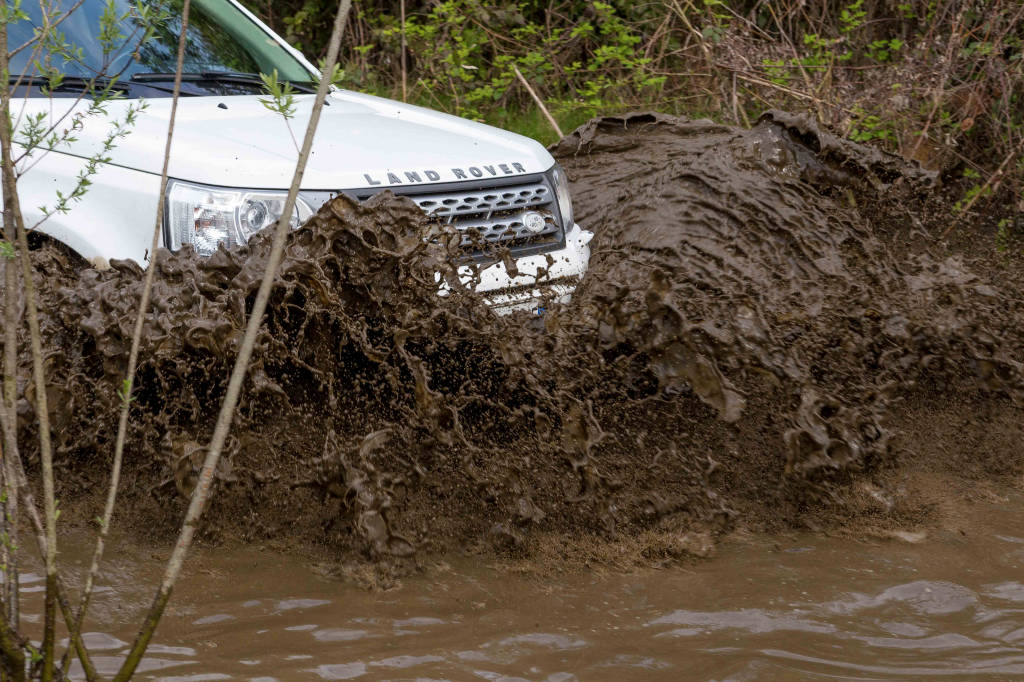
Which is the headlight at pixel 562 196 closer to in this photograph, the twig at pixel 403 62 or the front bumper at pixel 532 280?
the front bumper at pixel 532 280

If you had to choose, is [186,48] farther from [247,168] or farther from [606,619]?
[606,619]

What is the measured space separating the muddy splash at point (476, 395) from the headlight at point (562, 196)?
0.39 metres

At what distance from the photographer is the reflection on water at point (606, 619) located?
2852 millimetres

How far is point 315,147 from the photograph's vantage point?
4.15 m

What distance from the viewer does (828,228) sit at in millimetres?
5098

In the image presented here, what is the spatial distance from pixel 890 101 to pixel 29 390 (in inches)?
222

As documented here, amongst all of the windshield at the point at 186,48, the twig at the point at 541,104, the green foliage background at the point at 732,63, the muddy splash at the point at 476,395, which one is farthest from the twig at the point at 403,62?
the muddy splash at the point at 476,395

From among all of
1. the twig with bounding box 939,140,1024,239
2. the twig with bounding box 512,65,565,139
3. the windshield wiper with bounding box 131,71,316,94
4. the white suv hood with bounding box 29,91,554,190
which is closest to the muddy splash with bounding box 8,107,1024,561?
the white suv hood with bounding box 29,91,554,190

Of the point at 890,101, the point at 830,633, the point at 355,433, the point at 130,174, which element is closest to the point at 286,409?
the point at 355,433

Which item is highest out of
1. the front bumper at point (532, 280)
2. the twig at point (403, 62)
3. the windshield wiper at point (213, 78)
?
the twig at point (403, 62)

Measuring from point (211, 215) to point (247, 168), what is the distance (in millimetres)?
212

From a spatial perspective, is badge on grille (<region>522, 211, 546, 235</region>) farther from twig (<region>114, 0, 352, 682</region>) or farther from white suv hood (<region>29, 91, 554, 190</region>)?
twig (<region>114, 0, 352, 682</region>)

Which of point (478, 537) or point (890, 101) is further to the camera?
point (890, 101)

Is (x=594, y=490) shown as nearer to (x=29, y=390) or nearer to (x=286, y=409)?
(x=286, y=409)
